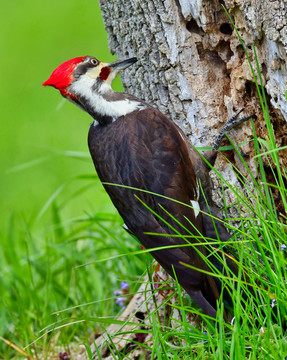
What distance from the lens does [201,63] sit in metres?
2.83

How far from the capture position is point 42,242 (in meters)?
4.43

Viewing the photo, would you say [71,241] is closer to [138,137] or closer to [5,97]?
[138,137]

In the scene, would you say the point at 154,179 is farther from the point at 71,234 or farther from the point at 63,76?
the point at 71,234

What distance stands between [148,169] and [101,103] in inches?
16.5

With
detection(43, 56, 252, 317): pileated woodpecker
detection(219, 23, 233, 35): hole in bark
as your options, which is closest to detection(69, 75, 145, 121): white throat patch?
detection(43, 56, 252, 317): pileated woodpecker

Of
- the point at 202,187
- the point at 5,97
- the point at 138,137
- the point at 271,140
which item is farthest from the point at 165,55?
the point at 5,97

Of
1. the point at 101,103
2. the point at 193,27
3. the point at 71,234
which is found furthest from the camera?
the point at 71,234

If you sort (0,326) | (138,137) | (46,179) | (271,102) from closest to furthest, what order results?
(271,102), (138,137), (0,326), (46,179)

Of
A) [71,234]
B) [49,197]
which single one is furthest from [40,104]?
[71,234]

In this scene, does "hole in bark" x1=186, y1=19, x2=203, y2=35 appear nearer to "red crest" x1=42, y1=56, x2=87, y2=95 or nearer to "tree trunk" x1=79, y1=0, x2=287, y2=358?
"tree trunk" x1=79, y1=0, x2=287, y2=358

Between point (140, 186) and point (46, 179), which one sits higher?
point (140, 186)

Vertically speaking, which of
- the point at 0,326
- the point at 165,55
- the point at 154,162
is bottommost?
the point at 0,326

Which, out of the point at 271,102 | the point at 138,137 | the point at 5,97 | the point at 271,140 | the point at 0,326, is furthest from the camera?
the point at 5,97

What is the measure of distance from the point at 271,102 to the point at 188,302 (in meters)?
0.88
